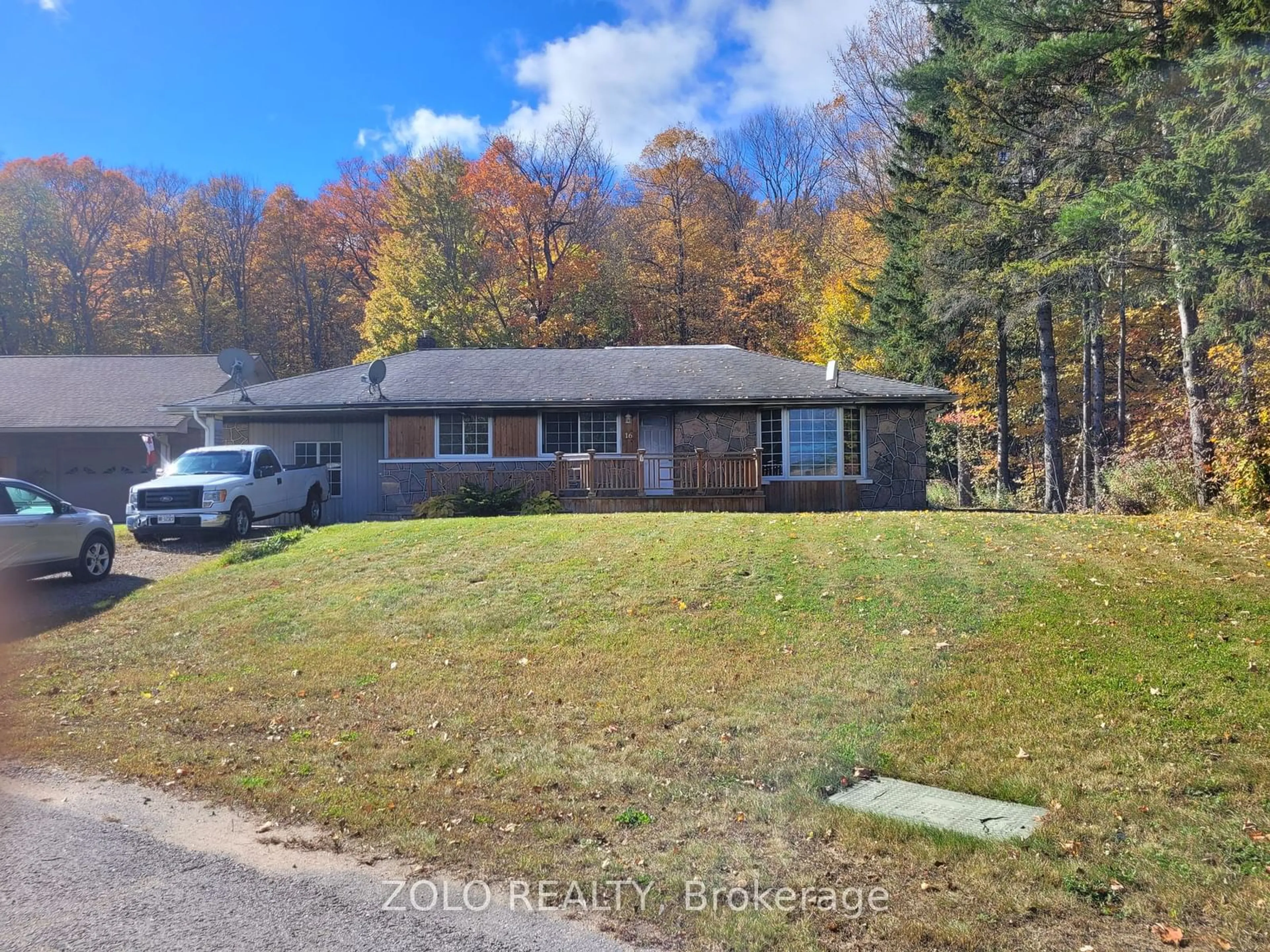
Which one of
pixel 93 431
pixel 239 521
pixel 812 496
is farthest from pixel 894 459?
pixel 93 431

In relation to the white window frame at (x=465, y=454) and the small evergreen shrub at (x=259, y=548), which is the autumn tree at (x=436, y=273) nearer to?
the white window frame at (x=465, y=454)

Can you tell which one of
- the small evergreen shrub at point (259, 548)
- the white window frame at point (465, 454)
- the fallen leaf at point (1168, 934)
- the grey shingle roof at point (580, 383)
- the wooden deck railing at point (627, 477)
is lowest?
the fallen leaf at point (1168, 934)

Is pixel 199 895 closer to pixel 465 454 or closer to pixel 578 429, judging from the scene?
pixel 465 454

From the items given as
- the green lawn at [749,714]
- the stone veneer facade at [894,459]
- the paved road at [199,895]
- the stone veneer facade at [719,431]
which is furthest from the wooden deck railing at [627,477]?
the paved road at [199,895]

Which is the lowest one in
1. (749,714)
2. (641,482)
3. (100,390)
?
(749,714)

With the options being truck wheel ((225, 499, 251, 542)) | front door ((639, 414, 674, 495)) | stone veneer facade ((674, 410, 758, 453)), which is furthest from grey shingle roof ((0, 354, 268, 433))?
stone veneer facade ((674, 410, 758, 453))

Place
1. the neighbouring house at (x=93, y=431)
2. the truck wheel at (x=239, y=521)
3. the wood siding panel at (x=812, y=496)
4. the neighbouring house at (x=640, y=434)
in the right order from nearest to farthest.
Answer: the truck wheel at (x=239, y=521) < the neighbouring house at (x=640, y=434) < the wood siding panel at (x=812, y=496) < the neighbouring house at (x=93, y=431)

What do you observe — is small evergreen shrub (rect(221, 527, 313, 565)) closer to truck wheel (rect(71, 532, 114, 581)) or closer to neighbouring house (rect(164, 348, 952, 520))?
truck wheel (rect(71, 532, 114, 581))

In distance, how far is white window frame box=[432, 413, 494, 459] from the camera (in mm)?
18922

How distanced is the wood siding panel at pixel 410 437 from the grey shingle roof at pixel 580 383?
50 cm

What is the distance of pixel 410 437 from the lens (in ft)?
62.2

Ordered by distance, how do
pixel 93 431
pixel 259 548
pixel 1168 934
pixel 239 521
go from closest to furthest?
pixel 1168 934 → pixel 259 548 → pixel 239 521 → pixel 93 431

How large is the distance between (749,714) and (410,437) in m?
14.2

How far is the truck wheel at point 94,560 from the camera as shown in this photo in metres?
12.1
